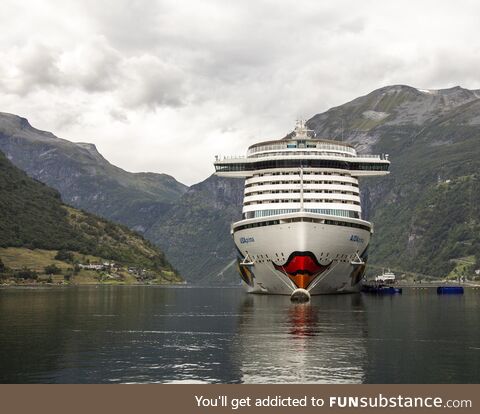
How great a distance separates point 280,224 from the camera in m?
109

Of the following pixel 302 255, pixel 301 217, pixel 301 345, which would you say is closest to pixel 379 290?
pixel 302 255

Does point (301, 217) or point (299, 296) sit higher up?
point (301, 217)

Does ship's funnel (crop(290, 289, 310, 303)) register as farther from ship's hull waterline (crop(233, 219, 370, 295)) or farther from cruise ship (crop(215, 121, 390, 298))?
ship's hull waterline (crop(233, 219, 370, 295))

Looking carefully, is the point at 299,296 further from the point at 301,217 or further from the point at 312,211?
the point at 312,211

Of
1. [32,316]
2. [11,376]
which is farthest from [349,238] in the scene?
[11,376]

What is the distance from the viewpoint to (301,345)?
5497cm

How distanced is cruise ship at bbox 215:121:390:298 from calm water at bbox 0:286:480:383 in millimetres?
21170

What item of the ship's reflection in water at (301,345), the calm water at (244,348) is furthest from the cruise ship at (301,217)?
the calm water at (244,348)

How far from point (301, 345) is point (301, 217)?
5288 centimetres

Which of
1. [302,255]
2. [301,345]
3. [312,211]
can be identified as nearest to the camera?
[301,345]

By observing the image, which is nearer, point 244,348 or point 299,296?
point 244,348

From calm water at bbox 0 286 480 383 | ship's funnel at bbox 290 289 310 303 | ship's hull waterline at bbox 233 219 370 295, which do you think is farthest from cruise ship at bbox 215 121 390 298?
calm water at bbox 0 286 480 383

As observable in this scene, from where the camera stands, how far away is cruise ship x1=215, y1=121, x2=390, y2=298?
354 feet
